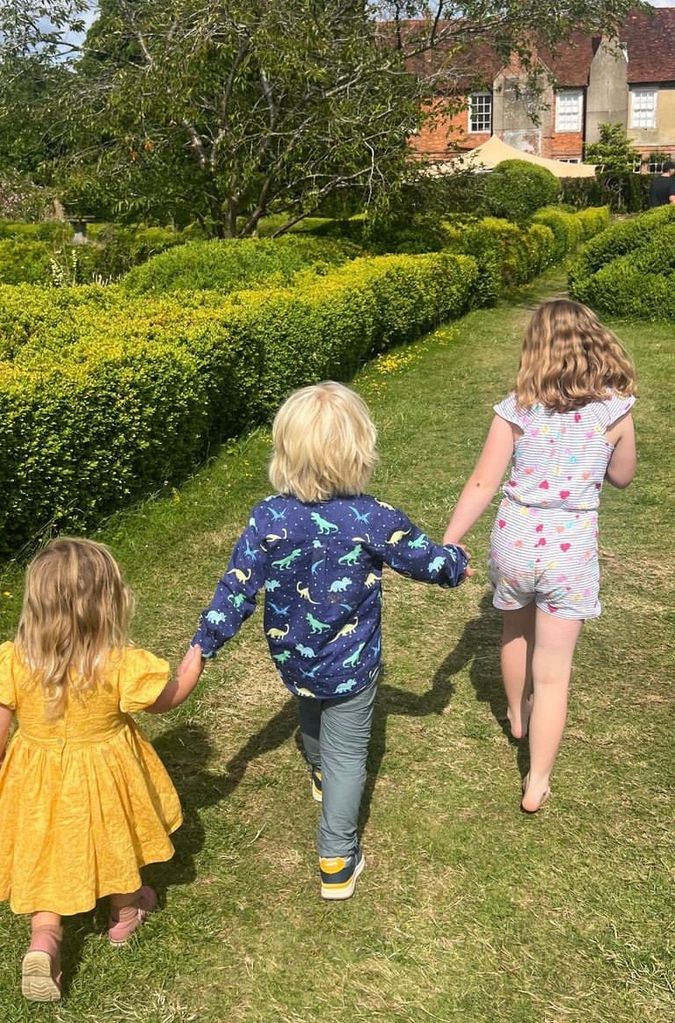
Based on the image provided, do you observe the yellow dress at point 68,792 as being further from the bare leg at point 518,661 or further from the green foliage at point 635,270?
the green foliage at point 635,270

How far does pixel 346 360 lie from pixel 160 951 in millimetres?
7148

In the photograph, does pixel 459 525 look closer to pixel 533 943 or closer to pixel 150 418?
pixel 533 943

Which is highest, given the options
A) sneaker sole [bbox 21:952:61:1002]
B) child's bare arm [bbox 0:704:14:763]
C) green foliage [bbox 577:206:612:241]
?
child's bare arm [bbox 0:704:14:763]

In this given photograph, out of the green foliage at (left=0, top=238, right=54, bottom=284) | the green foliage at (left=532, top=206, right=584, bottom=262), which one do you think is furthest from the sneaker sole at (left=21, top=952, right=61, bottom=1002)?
the green foliage at (left=532, top=206, right=584, bottom=262)

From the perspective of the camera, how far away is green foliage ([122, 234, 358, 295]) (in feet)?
30.0

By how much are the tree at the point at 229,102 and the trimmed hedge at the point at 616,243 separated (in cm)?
290

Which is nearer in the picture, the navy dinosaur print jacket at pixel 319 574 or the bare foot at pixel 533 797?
the navy dinosaur print jacket at pixel 319 574

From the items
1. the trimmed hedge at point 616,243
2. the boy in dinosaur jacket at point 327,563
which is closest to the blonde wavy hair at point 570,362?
the boy in dinosaur jacket at point 327,563

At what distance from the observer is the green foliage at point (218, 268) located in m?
9.13

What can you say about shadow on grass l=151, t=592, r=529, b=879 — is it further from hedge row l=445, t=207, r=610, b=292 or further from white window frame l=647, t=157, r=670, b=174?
white window frame l=647, t=157, r=670, b=174

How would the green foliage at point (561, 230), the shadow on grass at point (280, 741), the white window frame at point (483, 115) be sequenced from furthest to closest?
the white window frame at point (483, 115) < the green foliage at point (561, 230) < the shadow on grass at point (280, 741)

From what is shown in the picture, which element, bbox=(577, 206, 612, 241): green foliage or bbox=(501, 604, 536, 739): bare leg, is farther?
bbox=(577, 206, 612, 241): green foliage

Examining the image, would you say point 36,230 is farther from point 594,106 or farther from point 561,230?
point 594,106

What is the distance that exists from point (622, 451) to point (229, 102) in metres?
9.90
